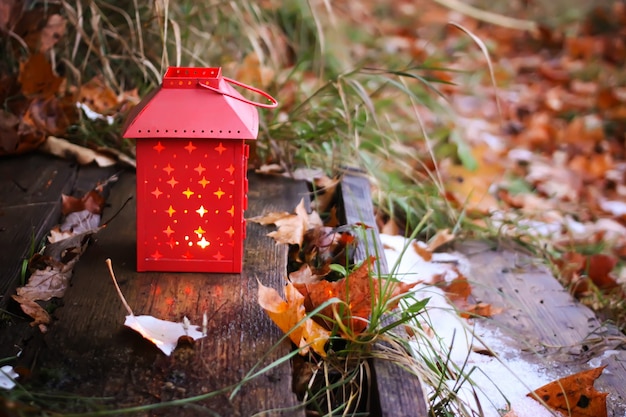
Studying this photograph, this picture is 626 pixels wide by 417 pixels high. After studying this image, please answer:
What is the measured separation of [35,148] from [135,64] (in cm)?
57

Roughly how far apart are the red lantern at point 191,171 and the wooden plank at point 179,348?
0.05m

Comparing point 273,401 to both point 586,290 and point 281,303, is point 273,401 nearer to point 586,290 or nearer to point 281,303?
point 281,303

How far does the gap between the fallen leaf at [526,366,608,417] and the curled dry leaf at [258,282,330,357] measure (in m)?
0.42

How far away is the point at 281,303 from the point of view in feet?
3.96

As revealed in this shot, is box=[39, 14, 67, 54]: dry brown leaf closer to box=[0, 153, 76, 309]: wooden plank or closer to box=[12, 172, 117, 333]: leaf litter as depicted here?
box=[0, 153, 76, 309]: wooden plank

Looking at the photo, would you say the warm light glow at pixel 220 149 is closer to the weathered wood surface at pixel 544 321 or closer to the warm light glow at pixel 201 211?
the warm light glow at pixel 201 211

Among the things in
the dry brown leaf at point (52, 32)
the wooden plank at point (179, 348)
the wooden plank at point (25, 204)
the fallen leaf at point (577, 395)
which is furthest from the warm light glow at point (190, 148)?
the dry brown leaf at point (52, 32)

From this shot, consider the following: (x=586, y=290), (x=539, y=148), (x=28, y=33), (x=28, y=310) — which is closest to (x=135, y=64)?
(x=28, y=33)

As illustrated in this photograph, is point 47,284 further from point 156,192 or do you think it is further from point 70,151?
point 70,151

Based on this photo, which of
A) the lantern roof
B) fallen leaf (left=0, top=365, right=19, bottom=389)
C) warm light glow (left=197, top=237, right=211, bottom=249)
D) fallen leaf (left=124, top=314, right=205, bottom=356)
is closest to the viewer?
fallen leaf (left=0, top=365, right=19, bottom=389)

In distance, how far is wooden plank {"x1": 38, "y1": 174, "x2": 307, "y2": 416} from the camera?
1062 millimetres

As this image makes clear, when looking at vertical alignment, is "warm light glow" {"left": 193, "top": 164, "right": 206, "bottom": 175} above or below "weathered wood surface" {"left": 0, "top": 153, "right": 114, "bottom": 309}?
above

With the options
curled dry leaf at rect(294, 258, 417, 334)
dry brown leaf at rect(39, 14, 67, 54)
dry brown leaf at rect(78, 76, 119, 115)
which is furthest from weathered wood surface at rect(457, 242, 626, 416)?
dry brown leaf at rect(39, 14, 67, 54)

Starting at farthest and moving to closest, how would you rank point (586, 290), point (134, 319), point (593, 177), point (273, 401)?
point (593, 177)
point (586, 290)
point (134, 319)
point (273, 401)
